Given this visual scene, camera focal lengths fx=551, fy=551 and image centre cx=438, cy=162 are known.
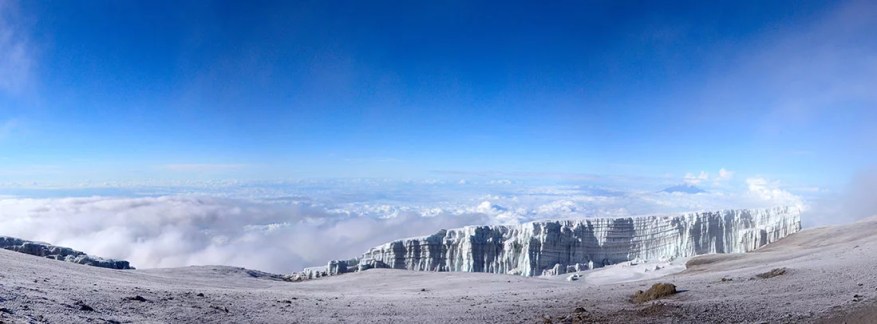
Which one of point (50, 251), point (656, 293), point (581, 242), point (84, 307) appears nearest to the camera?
point (84, 307)

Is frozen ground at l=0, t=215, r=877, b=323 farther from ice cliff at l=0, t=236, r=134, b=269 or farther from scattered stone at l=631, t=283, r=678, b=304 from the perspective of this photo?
ice cliff at l=0, t=236, r=134, b=269

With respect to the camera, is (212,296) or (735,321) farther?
(212,296)

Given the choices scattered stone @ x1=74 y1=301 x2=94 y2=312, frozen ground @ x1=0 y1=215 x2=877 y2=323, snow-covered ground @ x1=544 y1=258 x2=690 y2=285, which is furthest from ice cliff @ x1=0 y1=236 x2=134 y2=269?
snow-covered ground @ x1=544 y1=258 x2=690 y2=285

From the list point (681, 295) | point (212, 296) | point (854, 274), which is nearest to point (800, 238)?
point (854, 274)

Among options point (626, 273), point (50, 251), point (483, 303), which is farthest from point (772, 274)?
point (50, 251)

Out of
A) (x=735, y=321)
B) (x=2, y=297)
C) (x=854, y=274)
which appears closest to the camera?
(x=2, y=297)

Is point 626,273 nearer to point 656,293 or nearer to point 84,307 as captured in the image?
point 656,293

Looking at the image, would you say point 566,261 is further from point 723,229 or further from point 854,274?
point 854,274

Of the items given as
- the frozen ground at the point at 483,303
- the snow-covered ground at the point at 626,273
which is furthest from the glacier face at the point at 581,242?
the frozen ground at the point at 483,303

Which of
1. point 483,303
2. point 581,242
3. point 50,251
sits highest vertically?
point 483,303
